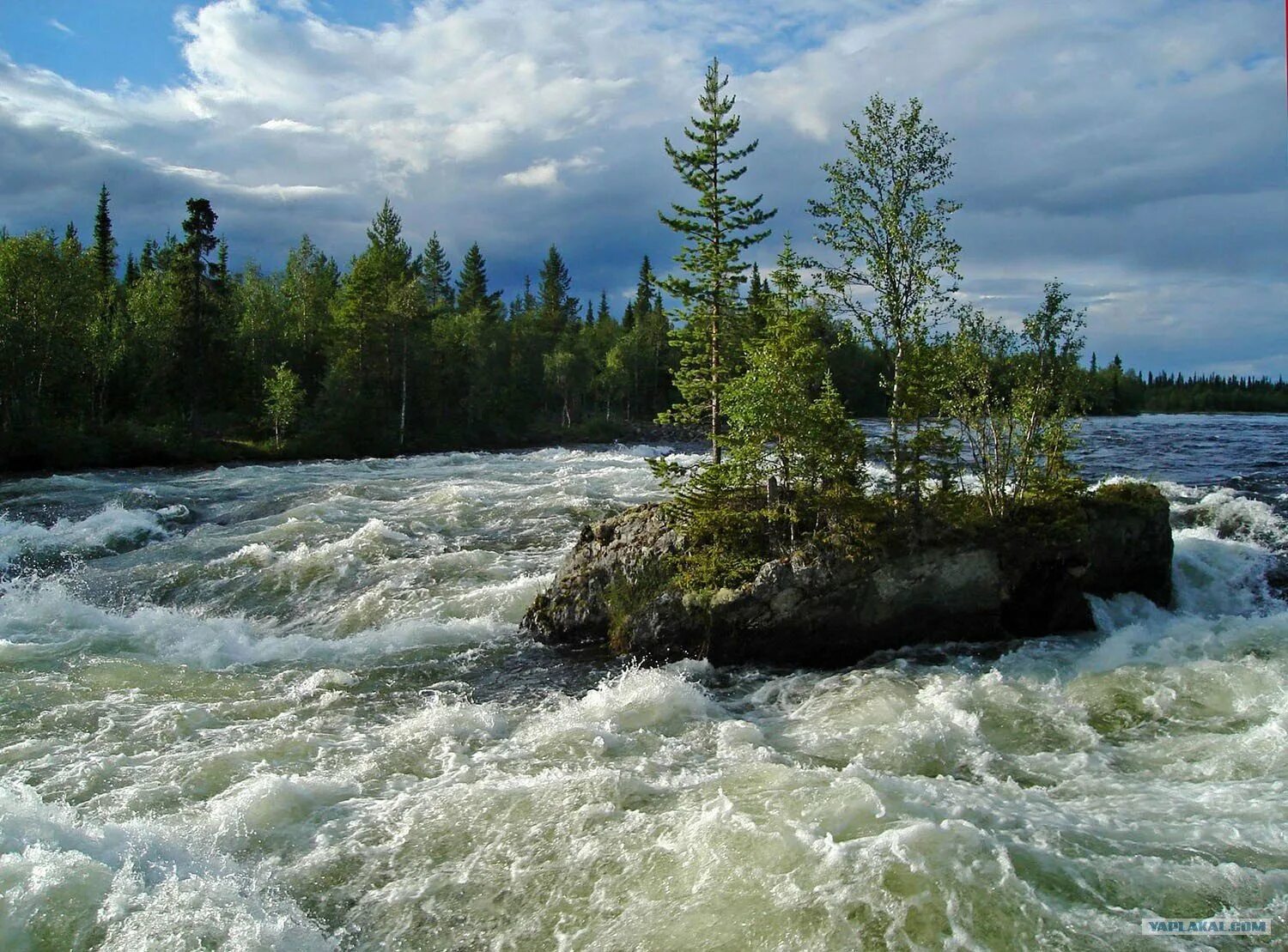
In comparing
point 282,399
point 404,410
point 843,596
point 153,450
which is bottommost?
point 843,596

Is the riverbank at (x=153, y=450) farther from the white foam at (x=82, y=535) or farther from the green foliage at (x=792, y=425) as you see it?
the green foliage at (x=792, y=425)

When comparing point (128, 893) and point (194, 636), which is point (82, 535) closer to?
point (194, 636)

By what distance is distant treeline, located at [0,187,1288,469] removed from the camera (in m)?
44.0

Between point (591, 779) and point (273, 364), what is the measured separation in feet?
203

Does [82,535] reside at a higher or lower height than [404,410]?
lower

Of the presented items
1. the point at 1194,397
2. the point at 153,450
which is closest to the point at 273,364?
the point at 153,450

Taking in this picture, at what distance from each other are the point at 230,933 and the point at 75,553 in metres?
19.5

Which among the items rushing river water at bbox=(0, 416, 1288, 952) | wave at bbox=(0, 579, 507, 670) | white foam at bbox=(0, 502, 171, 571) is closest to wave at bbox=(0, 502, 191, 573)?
white foam at bbox=(0, 502, 171, 571)

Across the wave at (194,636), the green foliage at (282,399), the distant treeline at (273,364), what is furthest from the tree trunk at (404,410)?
the wave at (194,636)

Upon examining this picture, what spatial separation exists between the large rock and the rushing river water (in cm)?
64

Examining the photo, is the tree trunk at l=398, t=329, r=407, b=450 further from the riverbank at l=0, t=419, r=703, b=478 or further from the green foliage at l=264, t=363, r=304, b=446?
the green foliage at l=264, t=363, r=304, b=446

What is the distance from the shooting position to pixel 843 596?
13977 millimetres

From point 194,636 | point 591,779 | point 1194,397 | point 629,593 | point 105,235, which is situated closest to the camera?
point 591,779

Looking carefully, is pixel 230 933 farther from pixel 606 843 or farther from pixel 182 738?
pixel 182 738
